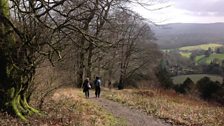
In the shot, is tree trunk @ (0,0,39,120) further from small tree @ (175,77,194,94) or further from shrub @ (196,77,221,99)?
small tree @ (175,77,194,94)

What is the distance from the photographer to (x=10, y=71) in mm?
12438

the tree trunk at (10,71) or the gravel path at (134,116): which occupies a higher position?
the tree trunk at (10,71)

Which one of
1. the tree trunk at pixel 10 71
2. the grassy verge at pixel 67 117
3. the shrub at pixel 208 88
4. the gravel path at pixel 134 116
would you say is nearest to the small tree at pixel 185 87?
the shrub at pixel 208 88

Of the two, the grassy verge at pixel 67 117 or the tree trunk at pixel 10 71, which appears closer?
the tree trunk at pixel 10 71

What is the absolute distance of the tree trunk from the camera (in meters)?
12.2

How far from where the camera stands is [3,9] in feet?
39.5

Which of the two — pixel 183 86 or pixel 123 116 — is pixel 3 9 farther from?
pixel 183 86

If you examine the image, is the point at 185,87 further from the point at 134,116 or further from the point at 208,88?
the point at 134,116

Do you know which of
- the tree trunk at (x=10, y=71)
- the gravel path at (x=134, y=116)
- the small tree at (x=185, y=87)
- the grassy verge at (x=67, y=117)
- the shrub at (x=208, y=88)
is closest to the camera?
the tree trunk at (x=10, y=71)

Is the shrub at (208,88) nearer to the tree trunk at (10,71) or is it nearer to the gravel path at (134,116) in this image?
the gravel path at (134,116)

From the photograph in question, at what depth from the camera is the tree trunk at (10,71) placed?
12.2m

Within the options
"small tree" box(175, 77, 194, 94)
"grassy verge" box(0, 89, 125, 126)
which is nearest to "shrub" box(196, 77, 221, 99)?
"small tree" box(175, 77, 194, 94)

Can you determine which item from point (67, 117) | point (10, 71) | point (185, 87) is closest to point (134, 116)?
point (67, 117)

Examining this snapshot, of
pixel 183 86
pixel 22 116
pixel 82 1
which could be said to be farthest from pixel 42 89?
pixel 183 86
